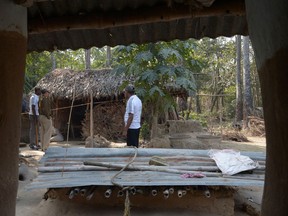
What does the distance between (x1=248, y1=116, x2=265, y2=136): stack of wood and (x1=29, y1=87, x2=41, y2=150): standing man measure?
8.78 meters

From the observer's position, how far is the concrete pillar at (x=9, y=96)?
1.79 meters

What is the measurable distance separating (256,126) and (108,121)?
6335 millimetres

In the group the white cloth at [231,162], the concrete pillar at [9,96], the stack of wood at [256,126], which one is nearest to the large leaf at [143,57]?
the white cloth at [231,162]

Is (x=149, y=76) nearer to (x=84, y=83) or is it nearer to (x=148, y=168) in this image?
(x=148, y=168)

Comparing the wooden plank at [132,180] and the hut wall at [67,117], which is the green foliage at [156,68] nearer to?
the wooden plank at [132,180]

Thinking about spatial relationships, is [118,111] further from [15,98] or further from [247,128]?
[15,98]

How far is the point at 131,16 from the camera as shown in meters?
2.70

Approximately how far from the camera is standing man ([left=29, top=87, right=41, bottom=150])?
8789 mm

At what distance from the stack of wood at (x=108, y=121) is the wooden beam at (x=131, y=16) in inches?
366

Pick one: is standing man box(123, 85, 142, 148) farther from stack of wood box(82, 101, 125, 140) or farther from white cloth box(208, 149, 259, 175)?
stack of wood box(82, 101, 125, 140)

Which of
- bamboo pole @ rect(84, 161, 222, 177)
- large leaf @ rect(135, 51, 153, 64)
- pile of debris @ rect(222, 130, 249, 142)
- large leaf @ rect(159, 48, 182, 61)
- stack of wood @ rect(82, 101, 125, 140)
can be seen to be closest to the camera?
bamboo pole @ rect(84, 161, 222, 177)

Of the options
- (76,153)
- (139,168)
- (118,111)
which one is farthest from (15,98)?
(118,111)

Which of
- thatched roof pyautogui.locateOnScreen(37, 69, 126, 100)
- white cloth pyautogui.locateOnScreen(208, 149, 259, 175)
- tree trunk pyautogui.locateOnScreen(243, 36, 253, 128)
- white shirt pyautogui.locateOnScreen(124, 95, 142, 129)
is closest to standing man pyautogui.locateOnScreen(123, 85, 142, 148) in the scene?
white shirt pyautogui.locateOnScreen(124, 95, 142, 129)

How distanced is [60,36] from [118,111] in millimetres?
8970
